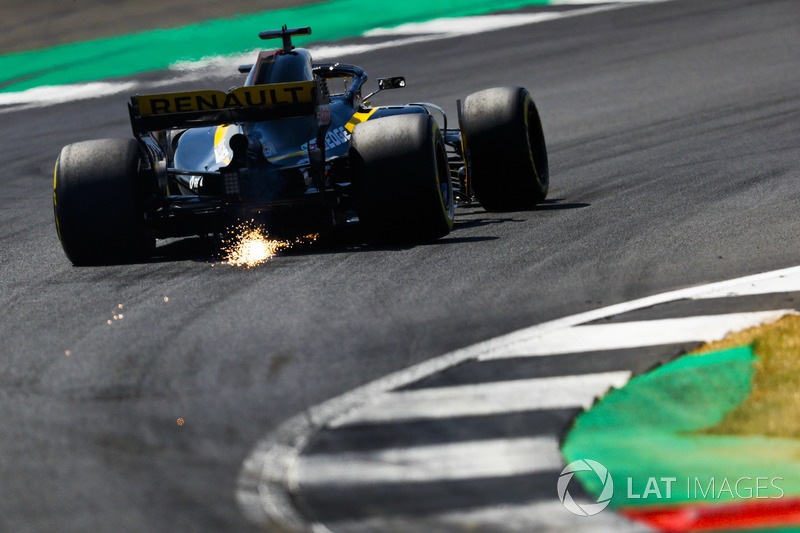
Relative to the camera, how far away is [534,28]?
23.6 meters

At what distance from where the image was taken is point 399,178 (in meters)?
8.37

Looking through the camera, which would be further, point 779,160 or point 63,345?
point 779,160

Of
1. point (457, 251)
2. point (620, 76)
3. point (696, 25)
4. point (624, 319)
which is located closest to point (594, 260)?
point (457, 251)

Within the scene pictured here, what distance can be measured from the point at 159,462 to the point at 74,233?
448 centimetres

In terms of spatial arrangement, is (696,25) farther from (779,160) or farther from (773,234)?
(773,234)

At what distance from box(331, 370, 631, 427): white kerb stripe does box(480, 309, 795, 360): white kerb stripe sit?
19.1 inches

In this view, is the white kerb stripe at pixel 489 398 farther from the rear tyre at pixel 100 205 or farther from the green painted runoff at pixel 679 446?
the rear tyre at pixel 100 205

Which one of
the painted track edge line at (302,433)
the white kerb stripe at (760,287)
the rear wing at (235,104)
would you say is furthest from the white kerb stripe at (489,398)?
the rear wing at (235,104)

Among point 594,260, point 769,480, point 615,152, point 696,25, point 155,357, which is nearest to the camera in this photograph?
point 769,480

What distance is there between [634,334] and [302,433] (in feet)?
6.83

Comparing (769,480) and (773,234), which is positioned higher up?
(769,480)
